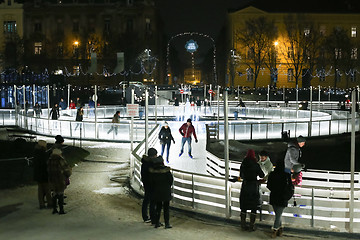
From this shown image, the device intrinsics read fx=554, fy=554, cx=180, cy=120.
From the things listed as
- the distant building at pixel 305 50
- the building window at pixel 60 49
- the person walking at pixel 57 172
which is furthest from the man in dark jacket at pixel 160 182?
the building window at pixel 60 49

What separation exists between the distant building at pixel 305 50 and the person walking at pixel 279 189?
7572cm

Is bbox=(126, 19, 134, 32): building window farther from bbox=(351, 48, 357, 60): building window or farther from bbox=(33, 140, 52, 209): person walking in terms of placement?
bbox=(33, 140, 52, 209): person walking

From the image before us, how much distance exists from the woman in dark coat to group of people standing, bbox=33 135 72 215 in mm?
3882

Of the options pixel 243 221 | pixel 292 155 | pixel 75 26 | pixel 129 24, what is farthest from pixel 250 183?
pixel 75 26

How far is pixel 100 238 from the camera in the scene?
10.1 meters

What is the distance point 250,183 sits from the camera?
10.4m

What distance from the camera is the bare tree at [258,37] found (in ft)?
282

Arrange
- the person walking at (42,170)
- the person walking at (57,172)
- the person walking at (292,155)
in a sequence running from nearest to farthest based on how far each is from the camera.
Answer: the person walking at (292,155)
the person walking at (57,172)
the person walking at (42,170)

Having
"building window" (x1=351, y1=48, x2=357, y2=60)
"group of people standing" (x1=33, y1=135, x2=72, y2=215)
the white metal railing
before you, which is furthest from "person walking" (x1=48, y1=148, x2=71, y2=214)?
"building window" (x1=351, y1=48, x2=357, y2=60)

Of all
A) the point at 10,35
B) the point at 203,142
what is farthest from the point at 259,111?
the point at 10,35

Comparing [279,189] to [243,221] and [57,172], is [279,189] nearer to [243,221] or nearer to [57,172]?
[243,221]

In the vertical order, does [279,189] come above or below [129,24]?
below

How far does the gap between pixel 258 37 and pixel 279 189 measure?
3147 inches

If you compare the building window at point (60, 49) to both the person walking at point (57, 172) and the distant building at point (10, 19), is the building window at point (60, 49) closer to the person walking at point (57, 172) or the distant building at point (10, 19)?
the distant building at point (10, 19)
